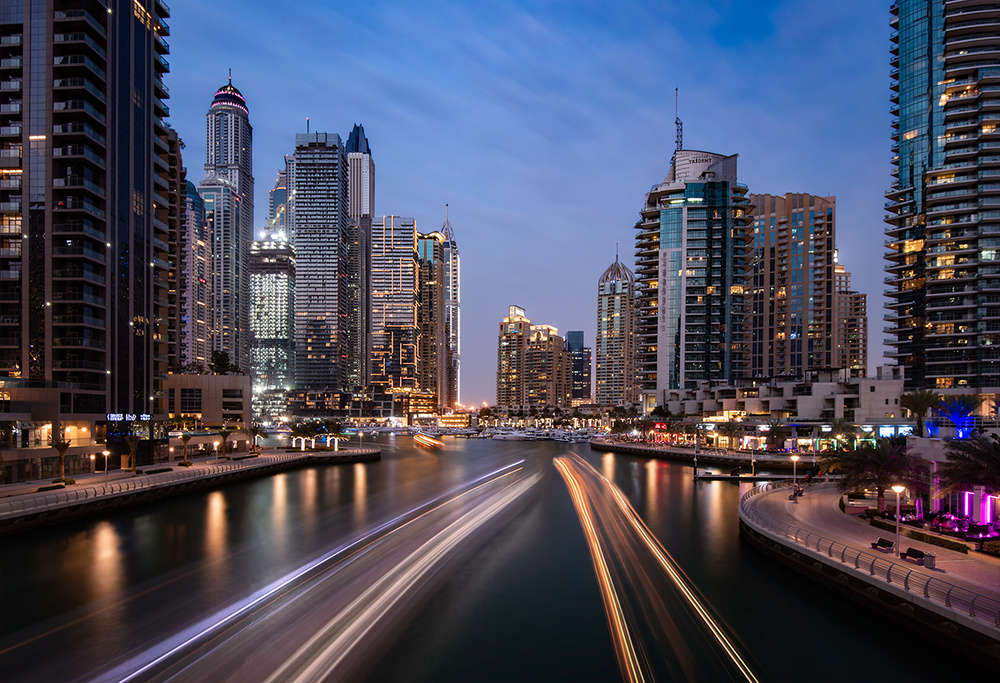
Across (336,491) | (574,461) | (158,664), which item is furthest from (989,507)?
(574,461)

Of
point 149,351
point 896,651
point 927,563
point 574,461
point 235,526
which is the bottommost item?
point 574,461

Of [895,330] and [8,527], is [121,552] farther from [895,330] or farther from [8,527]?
[895,330]

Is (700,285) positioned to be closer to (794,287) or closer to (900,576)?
(794,287)

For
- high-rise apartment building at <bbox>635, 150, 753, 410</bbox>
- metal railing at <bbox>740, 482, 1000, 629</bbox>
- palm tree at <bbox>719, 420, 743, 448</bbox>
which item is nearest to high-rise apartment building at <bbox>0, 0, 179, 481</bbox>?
metal railing at <bbox>740, 482, 1000, 629</bbox>

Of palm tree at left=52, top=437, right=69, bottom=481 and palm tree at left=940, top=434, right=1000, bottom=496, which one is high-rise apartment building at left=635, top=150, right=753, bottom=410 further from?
palm tree at left=52, top=437, right=69, bottom=481

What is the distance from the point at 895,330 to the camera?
114 m

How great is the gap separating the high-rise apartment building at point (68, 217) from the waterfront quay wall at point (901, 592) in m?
67.3

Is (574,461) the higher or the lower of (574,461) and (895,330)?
the lower

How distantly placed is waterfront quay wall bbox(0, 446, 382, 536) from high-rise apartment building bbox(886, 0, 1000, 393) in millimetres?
111487

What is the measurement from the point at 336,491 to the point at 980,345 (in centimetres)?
10506

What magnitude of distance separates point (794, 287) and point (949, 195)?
7900 cm

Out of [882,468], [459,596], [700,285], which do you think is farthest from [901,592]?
[700,285]

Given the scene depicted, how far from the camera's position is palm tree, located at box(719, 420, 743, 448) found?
106 metres

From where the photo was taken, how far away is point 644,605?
2800 centimetres
